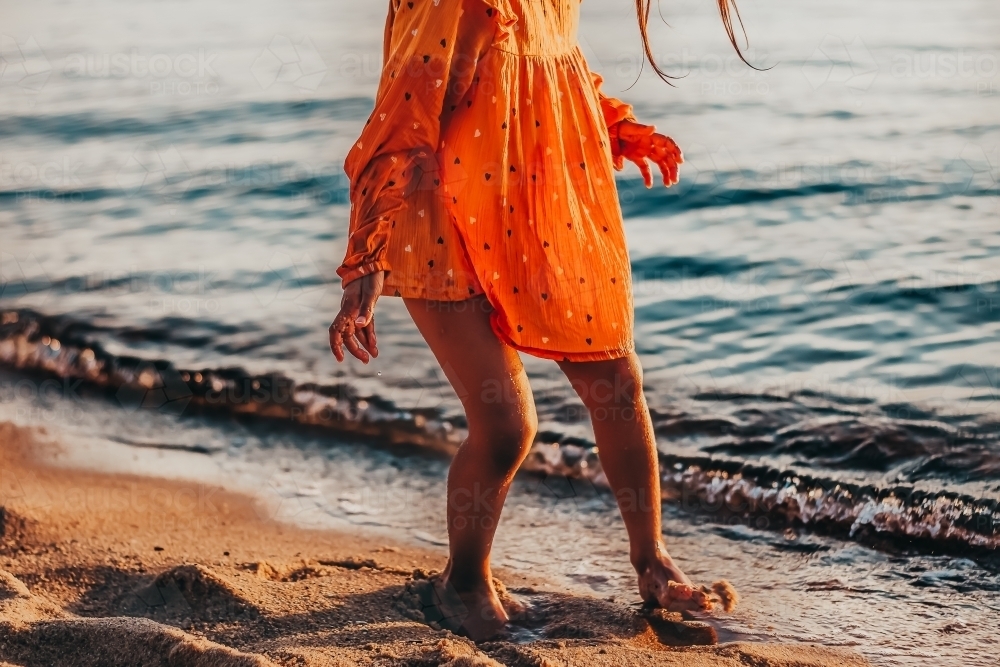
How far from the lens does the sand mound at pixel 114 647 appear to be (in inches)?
91.4

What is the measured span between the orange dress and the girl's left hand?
0.97 feet

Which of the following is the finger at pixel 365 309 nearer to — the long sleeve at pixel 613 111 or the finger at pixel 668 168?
the long sleeve at pixel 613 111

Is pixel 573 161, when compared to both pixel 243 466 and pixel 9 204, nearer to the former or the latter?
pixel 243 466

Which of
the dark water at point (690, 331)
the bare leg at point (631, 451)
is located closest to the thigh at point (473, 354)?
the bare leg at point (631, 451)

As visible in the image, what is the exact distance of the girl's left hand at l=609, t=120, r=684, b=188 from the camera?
3.00m

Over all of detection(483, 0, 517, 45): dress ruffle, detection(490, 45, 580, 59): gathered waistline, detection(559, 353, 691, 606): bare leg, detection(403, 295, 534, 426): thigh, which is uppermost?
detection(483, 0, 517, 45): dress ruffle

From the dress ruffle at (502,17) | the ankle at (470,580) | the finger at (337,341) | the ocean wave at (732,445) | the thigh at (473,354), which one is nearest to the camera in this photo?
the finger at (337,341)

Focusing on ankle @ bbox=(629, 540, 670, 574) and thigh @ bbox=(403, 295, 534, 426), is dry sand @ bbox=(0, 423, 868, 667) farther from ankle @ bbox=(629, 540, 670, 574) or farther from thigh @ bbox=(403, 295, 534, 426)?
thigh @ bbox=(403, 295, 534, 426)

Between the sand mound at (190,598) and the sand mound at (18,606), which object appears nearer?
the sand mound at (18,606)

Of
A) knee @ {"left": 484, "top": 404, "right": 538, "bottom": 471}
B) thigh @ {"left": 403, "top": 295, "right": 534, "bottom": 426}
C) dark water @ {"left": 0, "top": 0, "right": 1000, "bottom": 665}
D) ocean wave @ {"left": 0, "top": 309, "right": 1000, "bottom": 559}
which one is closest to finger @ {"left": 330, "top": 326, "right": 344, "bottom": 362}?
thigh @ {"left": 403, "top": 295, "right": 534, "bottom": 426}

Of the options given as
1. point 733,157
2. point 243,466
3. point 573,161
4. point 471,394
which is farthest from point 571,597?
point 733,157

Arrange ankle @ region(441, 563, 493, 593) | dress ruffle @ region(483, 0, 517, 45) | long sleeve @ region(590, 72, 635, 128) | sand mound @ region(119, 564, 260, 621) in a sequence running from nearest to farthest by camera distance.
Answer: dress ruffle @ region(483, 0, 517, 45) → sand mound @ region(119, 564, 260, 621) → ankle @ region(441, 563, 493, 593) → long sleeve @ region(590, 72, 635, 128)

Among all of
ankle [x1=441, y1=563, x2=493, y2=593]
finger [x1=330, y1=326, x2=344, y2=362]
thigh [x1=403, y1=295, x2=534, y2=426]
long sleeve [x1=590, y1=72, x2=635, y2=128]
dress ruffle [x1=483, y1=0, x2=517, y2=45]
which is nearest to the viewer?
finger [x1=330, y1=326, x2=344, y2=362]

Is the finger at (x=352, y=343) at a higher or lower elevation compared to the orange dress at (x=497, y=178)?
lower
